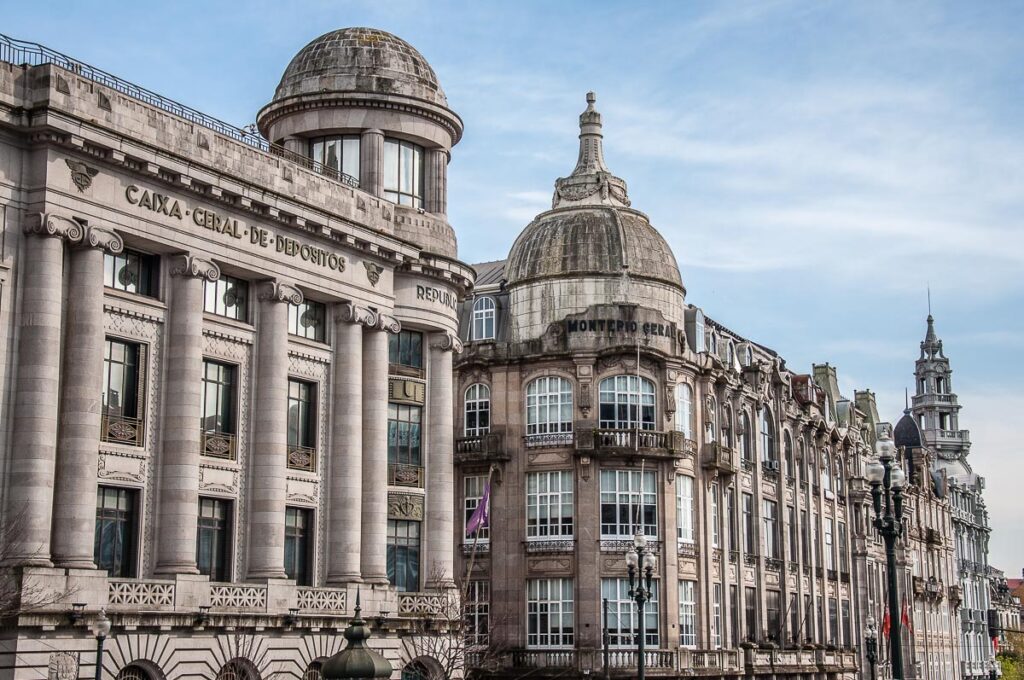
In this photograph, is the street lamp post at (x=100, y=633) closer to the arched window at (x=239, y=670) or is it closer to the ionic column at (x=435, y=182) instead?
the arched window at (x=239, y=670)

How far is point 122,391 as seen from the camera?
39.5 metres

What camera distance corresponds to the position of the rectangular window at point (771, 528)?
77750mm

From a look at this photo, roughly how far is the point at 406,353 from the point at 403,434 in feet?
8.94

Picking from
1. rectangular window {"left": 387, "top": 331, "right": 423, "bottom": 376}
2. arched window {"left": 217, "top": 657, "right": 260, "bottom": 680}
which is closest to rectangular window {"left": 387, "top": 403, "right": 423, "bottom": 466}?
rectangular window {"left": 387, "top": 331, "right": 423, "bottom": 376}

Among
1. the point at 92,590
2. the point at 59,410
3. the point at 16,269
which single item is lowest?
the point at 92,590

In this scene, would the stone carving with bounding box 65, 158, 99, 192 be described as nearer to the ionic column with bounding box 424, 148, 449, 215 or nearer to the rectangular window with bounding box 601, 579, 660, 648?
the ionic column with bounding box 424, 148, 449, 215

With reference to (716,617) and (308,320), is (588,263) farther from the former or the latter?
(308,320)

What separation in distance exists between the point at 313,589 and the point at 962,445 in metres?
123

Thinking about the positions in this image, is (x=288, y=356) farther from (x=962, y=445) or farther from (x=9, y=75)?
(x=962, y=445)

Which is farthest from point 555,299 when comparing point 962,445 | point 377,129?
point 962,445

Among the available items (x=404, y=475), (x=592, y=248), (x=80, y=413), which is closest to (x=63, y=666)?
(x=80, y=413)

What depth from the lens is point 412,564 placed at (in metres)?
49.4

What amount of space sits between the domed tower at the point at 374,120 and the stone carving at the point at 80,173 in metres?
11.9

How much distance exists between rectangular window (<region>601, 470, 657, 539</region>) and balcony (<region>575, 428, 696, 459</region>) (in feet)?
4.05
